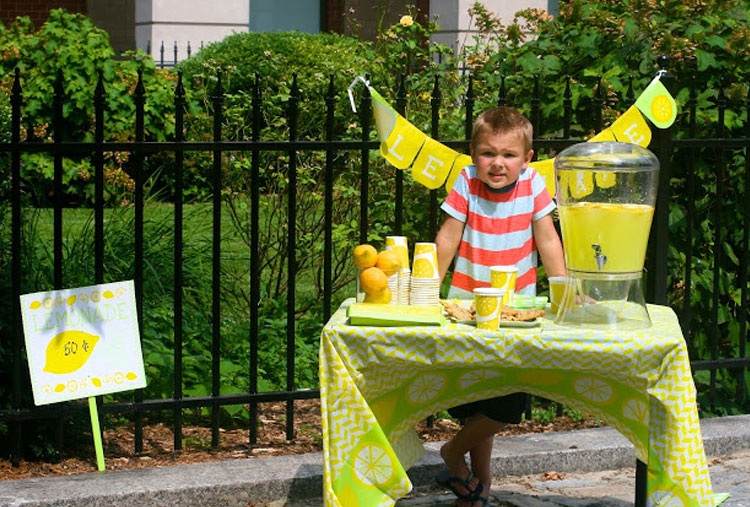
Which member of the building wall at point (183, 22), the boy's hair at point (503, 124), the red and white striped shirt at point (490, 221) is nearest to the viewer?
the boy's hair at point (503, 124)

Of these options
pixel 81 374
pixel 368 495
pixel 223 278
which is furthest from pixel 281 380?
pixel 368 495

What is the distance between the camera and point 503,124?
391 cm

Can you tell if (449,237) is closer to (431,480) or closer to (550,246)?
(550,246)

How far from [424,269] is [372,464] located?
2.11ft

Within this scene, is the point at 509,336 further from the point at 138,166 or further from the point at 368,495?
the point at 138,166

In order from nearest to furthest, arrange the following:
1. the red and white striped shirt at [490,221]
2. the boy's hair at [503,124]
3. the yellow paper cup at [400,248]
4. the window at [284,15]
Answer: the yellow paper cup at [400,248], the boy's hair at [503,124], the red and white striped shirt at [490,221], the window at [284,15]

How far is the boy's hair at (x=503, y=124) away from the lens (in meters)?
3.91

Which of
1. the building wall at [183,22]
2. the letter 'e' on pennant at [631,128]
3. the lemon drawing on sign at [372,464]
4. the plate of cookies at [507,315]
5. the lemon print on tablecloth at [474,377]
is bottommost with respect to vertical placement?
the lemon drawing on sign at [372,464]

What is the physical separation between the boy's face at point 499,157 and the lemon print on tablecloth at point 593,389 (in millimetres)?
722

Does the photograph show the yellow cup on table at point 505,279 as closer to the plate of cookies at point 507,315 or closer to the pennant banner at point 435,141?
the plate of cookies at point 507,315

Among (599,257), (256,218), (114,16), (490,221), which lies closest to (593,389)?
(599,257)

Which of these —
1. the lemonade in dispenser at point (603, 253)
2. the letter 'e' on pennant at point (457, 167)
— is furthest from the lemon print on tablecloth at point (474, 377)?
the letter 'e' on pennant at point (457, 167)

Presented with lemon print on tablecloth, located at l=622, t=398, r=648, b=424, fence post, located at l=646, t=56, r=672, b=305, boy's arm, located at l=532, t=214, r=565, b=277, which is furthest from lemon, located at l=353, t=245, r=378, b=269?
fence post, located at l=646, t=56, r=672, b=305

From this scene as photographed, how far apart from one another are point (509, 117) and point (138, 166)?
5.15 ft
